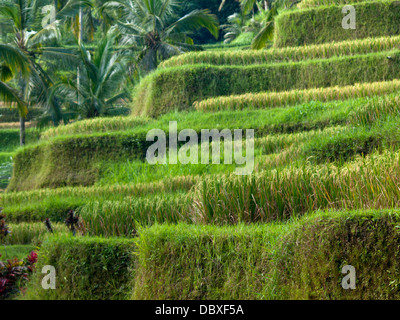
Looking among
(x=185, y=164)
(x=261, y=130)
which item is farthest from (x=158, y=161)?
(x=261, y=130)

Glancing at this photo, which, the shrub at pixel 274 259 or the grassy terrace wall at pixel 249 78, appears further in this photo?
the grassy terrace wall at pixel 249 78

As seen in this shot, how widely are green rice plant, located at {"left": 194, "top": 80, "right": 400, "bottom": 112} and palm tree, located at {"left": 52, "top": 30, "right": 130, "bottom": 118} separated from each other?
25.8ft

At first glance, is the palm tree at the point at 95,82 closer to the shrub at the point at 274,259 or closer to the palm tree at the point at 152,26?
the palm tree at the point at 152,26

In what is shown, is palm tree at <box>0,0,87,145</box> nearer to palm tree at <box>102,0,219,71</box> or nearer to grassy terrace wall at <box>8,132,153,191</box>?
palm tree at <box>102,0,219,71</box>

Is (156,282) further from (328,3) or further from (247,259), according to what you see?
(328,3)

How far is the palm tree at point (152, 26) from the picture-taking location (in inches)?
845

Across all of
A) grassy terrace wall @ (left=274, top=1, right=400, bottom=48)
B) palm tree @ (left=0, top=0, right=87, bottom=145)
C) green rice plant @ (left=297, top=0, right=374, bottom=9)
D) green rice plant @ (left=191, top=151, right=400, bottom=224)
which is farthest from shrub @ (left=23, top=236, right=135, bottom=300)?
palm tree @ (left=0, top=0, right=87, bottom=145)

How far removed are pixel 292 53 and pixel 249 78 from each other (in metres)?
1.56

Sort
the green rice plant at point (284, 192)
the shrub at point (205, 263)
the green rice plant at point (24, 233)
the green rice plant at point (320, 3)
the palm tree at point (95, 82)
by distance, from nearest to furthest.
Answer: the shrub at point (205, 263)
the green rice plant at point (284, 192)
the green rice plant at point (24, 233)
the green rice plant at point (320, 3)
the palm tree at point (95, 82)

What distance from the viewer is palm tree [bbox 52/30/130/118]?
1988 centimetres

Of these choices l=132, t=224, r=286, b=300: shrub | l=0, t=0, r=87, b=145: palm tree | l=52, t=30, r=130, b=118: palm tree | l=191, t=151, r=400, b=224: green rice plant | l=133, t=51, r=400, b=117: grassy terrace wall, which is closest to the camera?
l=132, t=224, r=286, b=300: shrub

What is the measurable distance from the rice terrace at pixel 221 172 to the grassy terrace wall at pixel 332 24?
3cm

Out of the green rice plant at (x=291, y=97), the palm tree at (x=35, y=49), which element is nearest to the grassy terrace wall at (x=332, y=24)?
the green rice plant at (x=291, y=97)
